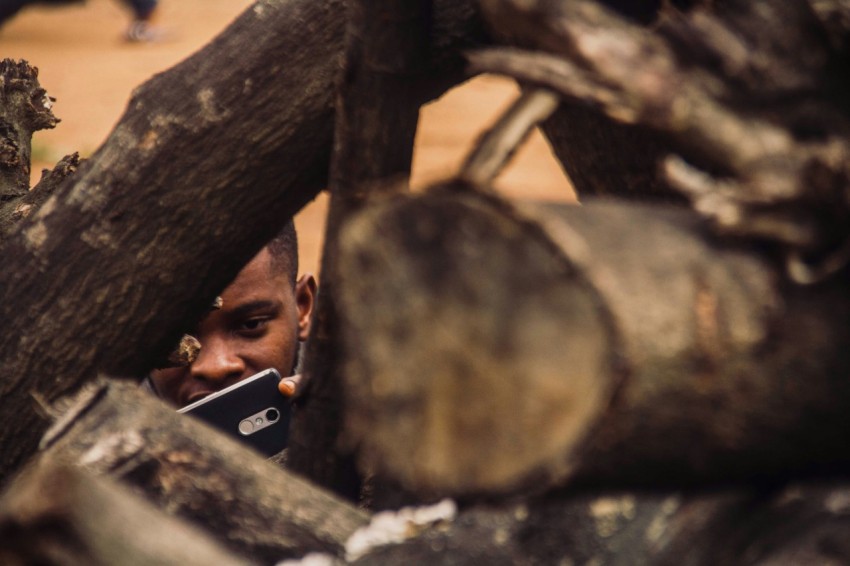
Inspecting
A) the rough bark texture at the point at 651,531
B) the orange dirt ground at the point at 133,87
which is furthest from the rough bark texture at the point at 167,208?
the orange dirt ground at the point at 133,87

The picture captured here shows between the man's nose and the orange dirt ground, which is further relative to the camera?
the orange dirt ground

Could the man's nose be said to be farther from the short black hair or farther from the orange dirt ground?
the orange dirt ground

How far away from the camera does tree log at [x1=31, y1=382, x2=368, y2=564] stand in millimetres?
1487

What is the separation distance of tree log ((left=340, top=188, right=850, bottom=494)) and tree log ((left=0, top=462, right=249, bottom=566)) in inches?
7.7

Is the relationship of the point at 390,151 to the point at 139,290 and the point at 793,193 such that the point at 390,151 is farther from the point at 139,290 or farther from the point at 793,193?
the point at 793,193

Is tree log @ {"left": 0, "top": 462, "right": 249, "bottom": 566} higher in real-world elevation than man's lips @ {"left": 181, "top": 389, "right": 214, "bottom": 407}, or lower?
higher

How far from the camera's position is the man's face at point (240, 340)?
2930mm

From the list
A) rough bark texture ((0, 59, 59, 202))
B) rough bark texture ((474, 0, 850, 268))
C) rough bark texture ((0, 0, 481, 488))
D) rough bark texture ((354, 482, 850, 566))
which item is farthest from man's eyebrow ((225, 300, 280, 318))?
rough bark texture ((474, 0, 850, 268))

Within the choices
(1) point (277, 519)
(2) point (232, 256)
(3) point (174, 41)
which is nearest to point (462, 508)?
(1) point (277, 519)

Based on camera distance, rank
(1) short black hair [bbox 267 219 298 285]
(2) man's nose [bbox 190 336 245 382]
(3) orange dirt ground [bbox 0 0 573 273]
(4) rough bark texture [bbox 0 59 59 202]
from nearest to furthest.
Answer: (4) rough bark texture [bbox 0 59 59 202], (2) man's nose [bbox 190 336 245 382], (1) short black hair [bbox 267 219 298 285], (3) orange dirt ground [bbox 0 0 573 273]

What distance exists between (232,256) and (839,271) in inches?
46.7

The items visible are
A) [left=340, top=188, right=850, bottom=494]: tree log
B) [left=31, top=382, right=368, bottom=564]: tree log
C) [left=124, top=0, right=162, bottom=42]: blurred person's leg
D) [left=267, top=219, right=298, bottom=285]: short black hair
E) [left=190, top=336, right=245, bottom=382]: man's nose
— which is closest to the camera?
[left=340, top=188, right=850, bottom=494]: tree log

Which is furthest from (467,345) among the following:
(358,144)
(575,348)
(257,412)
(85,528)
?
(257,412)

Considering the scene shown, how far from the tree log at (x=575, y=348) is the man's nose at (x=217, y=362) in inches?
73.3
